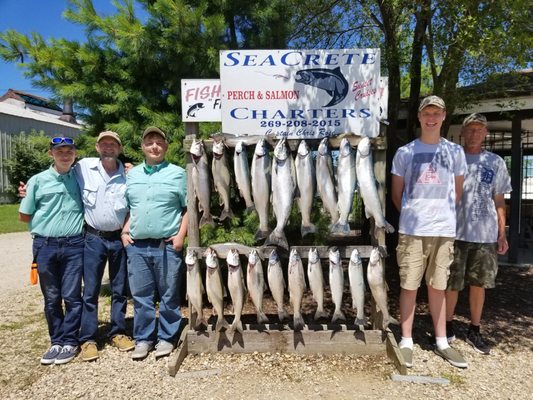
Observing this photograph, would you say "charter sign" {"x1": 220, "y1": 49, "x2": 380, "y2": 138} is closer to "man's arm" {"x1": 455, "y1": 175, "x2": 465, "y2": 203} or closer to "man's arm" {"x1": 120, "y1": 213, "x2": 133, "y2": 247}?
"man's arm" {"x1": 455, "y1": 175, "x2": 465, "y2": 203}

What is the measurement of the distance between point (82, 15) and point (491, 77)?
5.20 metres

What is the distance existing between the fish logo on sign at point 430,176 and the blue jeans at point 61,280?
3.18 metres

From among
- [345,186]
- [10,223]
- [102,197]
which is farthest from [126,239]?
[10,223]

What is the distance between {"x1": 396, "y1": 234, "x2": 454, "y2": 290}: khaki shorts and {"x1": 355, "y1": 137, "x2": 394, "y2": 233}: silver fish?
1.03 ft

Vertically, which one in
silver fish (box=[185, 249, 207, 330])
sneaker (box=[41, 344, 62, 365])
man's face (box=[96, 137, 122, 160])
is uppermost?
man's face (box=[96, 137, 122, 160])

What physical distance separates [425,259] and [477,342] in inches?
43.5

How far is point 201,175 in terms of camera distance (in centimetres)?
388

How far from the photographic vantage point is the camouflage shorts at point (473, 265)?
404 cm

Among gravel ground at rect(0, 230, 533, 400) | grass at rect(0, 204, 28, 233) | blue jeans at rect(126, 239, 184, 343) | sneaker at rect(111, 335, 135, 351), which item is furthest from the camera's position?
grass at rect(0, 204, 28, 233)

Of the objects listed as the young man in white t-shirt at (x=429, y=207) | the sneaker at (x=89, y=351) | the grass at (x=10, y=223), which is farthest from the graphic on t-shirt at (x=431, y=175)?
the grass at (x=10, y=223)

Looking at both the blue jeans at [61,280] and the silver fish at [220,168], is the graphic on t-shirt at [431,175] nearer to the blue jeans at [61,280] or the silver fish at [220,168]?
the silver fish at [220,168]

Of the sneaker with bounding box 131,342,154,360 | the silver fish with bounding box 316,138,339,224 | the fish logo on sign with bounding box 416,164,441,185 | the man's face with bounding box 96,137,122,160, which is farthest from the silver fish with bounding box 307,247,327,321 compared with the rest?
the man's face with bounding box 96,137,122,160

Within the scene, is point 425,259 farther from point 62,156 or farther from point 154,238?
point 62,156

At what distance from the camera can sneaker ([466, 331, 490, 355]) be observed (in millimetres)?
4172
